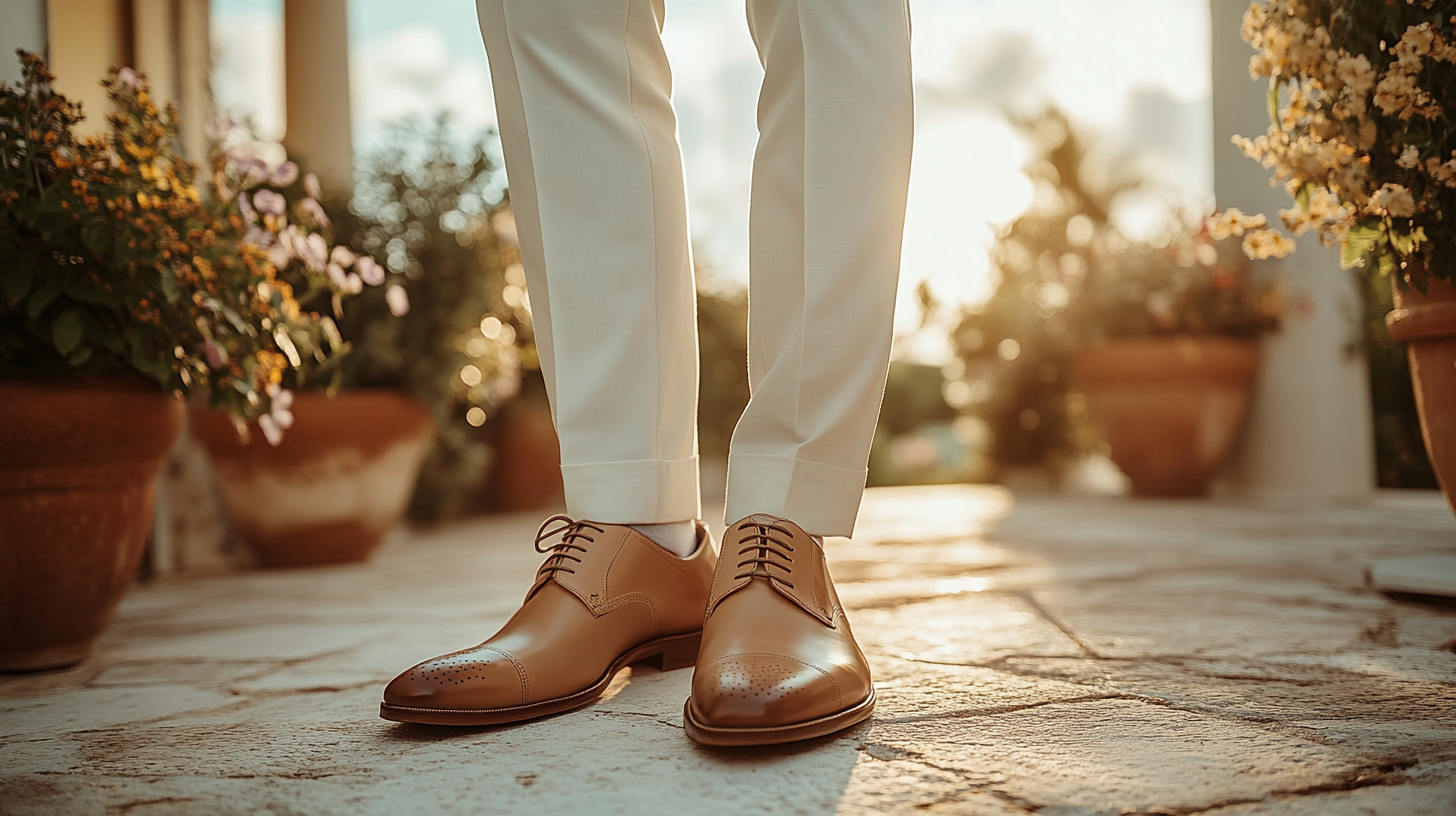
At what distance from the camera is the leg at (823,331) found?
86cm

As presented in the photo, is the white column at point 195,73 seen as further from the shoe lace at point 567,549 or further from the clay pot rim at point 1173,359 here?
the clay pot rim at point 1173,359

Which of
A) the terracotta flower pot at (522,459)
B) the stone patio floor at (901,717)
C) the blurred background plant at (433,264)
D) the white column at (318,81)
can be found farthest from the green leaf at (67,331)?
the terracotta flower pot at (522,459)

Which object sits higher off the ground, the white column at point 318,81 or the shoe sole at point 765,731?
the white column at point 318,81

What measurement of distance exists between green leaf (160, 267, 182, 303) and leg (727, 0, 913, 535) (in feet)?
2.69

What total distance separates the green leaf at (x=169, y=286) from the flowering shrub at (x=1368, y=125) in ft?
4.96

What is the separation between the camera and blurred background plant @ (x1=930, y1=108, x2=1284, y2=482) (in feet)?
11.8

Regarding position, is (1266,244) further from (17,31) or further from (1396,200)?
(17,31)

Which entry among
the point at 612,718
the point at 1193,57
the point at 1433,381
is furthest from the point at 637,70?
the point at 1193,57

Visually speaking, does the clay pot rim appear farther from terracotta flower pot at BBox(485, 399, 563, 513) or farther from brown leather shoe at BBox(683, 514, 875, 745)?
brown leather shoe at BBox(683, 514, 875, 745)

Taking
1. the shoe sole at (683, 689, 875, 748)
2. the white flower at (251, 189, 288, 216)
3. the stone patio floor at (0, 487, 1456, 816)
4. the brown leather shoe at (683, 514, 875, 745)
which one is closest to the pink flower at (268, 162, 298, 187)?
the white flower at (251, 189, 288, 216)

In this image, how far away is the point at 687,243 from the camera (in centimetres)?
99

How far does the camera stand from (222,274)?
1377mm

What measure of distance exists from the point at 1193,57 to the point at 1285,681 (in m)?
3.96

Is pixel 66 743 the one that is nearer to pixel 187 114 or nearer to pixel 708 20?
pixel 187 114
